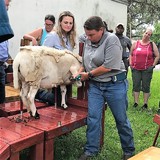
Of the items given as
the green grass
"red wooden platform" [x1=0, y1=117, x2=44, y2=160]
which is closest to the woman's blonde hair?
"red wooden platform" [x1=0, y1=117, x2=44, y2=160]

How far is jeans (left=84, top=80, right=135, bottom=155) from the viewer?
3588mm

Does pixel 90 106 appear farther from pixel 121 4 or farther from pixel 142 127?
pixel 121 4

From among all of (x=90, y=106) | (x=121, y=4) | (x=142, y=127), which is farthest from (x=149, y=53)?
(x=121, y=4)

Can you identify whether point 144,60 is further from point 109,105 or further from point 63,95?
point 109,105

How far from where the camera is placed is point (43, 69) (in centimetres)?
359

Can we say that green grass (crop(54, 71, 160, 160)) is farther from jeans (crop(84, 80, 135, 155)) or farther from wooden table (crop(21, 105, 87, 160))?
wooden table (crop(21, 105, 87, 160))

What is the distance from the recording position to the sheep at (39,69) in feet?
11.2

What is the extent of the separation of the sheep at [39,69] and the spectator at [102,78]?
0.75ft

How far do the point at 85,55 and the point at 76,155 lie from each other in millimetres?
1410

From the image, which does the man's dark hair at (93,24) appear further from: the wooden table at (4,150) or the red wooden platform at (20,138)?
the wooden table at (4,150)

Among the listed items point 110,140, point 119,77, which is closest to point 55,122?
point 119,77

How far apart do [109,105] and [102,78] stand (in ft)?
1.22

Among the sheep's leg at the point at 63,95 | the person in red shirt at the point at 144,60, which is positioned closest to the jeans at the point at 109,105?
the sheep's leg at the point at 63,95

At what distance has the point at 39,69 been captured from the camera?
352 cm
